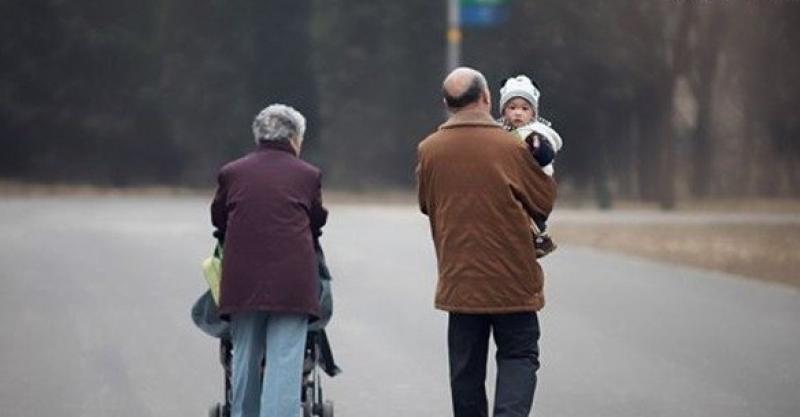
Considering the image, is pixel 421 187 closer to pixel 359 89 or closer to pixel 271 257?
pixel 271 257

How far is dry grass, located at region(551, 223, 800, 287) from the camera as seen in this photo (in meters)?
22.7

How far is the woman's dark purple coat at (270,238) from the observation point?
793 centimetres

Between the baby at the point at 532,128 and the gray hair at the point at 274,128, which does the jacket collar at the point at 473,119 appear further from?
the gray hair at the point at 274,128

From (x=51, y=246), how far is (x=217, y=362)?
12.1m

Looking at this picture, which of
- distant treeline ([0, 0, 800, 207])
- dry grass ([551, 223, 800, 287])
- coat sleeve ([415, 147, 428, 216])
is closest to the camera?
coat sleeve ([415, 147, 428, 216])

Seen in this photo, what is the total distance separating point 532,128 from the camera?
7797 millimetres

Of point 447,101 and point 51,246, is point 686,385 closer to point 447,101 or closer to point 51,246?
point 447,101

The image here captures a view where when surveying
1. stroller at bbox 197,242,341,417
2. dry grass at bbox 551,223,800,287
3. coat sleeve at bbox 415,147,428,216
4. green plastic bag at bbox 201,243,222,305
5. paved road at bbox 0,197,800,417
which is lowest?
dry grass at bbox 551,223,800,287

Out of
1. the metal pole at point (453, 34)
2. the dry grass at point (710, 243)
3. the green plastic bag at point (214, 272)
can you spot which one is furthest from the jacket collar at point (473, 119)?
the metal pole at point (453, 34)

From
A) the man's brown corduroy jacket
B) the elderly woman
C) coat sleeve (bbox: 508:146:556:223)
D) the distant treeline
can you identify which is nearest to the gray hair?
the elderly woman

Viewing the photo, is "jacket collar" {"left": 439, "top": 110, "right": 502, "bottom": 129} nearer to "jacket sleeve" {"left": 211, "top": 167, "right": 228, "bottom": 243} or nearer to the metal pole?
"jacket sleeve" {"left": 211, "top": 167, "right": 228, "bottom": 243}

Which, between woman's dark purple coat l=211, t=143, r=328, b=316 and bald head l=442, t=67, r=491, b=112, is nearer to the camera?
bald head l=442, t=67, r=491, b=112

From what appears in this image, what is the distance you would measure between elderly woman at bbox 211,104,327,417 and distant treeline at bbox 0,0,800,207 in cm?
3773

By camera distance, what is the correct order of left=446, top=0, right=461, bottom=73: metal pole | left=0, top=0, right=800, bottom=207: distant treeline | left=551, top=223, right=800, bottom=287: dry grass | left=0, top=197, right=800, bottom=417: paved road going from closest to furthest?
1. left=0, top=197, right=800, bottom=417: paved road
2. left=551, top=223, right=800, bottom=287: dry grass
3. left=446, top=0, right=461, bottom=73: metal pole
4. left=0, top=0, right=800, bottom=207: distant treeline
